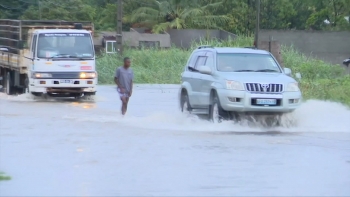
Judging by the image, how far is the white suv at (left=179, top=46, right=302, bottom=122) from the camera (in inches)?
693

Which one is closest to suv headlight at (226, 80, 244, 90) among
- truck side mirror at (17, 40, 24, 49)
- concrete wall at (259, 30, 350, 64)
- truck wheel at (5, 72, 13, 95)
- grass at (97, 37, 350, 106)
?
truck side mirror at (17, 40, 24, 49)

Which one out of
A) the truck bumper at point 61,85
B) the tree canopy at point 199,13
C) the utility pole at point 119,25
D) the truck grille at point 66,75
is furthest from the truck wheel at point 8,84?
the tree canopy at point 199,13

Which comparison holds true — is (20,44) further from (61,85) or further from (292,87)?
(292,87)

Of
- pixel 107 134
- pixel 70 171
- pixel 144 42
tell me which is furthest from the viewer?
pixel 144 42

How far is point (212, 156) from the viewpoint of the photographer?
1375cm

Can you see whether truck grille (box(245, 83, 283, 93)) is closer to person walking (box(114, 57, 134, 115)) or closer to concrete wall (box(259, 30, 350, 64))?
person walking (box(114, 57, 134, 115))

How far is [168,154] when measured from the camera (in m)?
14.0

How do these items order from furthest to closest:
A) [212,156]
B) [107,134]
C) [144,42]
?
[144,42] → [107,134] → [212,156]

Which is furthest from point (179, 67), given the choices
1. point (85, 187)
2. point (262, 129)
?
point (85, 187)

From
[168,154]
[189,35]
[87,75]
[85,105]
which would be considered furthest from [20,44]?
[189,35]

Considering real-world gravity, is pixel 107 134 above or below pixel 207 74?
below

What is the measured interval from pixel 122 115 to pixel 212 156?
25.0 ft

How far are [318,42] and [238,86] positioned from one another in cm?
4111

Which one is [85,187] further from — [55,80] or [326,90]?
[326,90]
